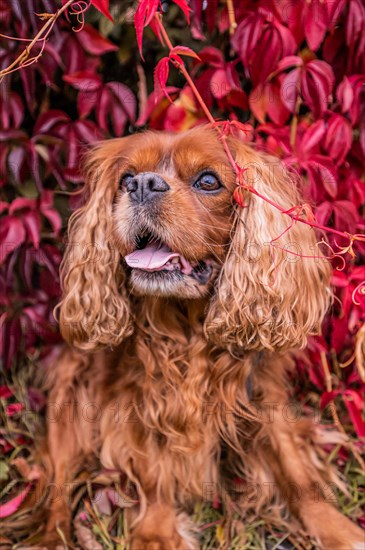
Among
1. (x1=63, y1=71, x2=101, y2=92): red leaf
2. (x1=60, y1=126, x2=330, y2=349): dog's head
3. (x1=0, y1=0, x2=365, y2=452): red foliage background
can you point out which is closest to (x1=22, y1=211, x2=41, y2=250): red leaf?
(x1=0, y1=0, x2=365, y2=452): red foliage background

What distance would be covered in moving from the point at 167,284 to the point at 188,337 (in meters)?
0.29

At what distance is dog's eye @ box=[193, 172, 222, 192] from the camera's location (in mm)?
1985

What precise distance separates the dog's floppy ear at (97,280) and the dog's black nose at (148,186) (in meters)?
0.29

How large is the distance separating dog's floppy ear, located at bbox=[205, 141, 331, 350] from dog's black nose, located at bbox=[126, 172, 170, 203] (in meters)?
0.29

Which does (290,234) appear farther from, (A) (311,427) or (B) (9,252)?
(B) (9,252)

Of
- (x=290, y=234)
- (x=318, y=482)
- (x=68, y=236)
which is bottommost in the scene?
(x=318, y=482)

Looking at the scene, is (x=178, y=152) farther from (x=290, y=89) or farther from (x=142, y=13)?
(x=290, y=89)

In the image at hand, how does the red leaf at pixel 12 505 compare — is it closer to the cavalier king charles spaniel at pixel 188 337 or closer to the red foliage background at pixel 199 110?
the cavalier king charles spaniel at pixel 188 337

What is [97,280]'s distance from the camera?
218 cm

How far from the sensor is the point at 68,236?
92.5 inches

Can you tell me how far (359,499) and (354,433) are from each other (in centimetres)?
31

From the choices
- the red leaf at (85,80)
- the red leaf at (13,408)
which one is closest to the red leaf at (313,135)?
the red leaf at (85,80)

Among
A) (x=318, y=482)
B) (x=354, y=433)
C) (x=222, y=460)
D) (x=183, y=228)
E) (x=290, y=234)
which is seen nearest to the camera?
(x=183, y=228)

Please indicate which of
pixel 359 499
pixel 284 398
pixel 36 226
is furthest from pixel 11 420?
pixel 359 499
